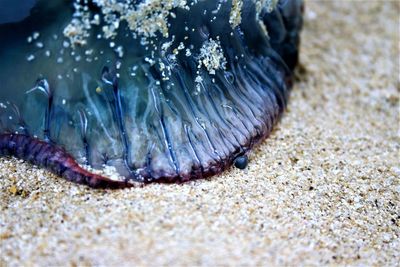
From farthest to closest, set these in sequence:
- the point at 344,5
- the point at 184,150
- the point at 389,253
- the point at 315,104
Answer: the point at 344,5, the point at 315,104, the point at 184,150, the point at 389,253

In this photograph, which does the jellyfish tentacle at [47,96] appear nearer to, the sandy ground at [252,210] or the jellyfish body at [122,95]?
the jellyfish body at [122,95]

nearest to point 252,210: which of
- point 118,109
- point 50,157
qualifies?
point 118,109

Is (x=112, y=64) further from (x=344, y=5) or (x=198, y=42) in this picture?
(x=344, y=5)

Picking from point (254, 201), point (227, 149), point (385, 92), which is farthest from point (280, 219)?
point (385, 92)

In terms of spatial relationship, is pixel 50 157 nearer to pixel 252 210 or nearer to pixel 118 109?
pixel 118 109

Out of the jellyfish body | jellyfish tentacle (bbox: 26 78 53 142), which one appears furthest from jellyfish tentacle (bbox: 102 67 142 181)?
jellyfish tentacle (bbox: 26 78 53 142)
